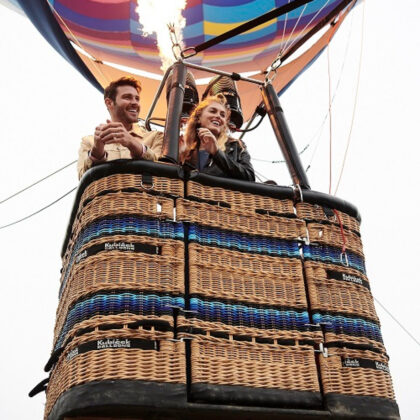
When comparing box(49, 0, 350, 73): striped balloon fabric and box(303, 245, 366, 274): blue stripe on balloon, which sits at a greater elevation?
box(49, 0, 350, 73): striped balloon fabric

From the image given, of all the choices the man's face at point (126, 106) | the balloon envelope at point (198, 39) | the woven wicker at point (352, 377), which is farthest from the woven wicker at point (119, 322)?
the balloon envelope at point (198, 39)

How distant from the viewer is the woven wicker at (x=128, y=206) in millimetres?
1884

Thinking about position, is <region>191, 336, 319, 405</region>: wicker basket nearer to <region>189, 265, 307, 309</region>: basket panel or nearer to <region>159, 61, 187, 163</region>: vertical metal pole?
<region>189, 265, 307, 309</region>: basket panel

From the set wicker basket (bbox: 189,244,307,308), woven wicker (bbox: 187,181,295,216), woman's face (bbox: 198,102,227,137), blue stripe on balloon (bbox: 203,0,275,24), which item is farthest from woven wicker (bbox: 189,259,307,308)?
blue stripe on balloon (bbox: 203,0,275,24)

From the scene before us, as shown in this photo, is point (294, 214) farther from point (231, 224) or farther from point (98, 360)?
point (98, 360)

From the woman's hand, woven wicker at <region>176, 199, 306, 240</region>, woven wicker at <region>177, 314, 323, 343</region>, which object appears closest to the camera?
woven wicker at <region>177, 314, 323, 343</region>

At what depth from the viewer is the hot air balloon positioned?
1677 millimetres

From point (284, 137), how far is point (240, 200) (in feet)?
1.85

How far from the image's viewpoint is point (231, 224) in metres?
2.01

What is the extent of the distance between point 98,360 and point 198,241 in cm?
49

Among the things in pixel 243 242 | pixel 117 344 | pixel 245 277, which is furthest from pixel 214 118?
pixel 117 344

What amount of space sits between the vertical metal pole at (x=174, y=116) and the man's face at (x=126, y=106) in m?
0.33

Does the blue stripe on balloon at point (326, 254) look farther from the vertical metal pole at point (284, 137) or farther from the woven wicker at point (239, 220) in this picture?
the vertical metal pole at point (284, 137)

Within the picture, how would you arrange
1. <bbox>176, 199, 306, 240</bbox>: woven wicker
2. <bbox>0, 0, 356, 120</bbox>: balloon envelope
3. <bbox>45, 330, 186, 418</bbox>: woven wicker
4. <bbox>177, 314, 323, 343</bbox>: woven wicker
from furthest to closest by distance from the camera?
1. <bbox>0, 0, 356, 120</bbox>: balloon envelope
2. <bbox>176, 199, 306, 240</bbox>: woven wicker
3. <bbox>177, 314, 323, 343</bbox>: woven wicker
4. <bbox>45, 330, 186, 418</bbox>: woven wicker
